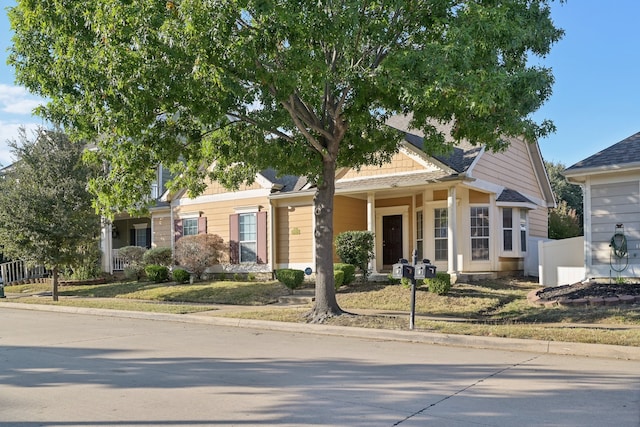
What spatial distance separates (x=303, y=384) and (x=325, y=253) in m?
5.66

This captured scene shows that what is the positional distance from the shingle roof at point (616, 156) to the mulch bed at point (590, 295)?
3.12m

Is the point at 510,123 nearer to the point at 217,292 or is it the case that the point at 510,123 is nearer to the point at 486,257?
the point at 486,257

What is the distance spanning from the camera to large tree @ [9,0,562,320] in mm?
9445

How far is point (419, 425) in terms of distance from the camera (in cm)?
494

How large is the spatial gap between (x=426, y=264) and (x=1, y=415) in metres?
7.09

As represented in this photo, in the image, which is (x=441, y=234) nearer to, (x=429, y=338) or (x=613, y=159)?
(x=613, y=159)

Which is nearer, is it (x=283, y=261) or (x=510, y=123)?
(x=510, y=123)

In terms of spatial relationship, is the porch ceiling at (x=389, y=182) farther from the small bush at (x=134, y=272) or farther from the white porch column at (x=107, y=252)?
the white porch column at (x=107, y=252)

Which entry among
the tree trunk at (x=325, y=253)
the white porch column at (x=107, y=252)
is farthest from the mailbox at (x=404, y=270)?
the white porch column at (x=107, y=252)

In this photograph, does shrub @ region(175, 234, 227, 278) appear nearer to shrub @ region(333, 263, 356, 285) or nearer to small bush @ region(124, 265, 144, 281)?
small bush @ region(124, 265, 144, 281)

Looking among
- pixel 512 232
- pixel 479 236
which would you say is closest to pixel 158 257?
pixel 479 236

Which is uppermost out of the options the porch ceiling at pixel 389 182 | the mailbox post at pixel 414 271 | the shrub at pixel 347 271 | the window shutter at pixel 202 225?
the porch ceiling at pixel 389 182

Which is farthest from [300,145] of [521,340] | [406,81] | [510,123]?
[521,340]

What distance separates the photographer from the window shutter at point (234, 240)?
875 inches
